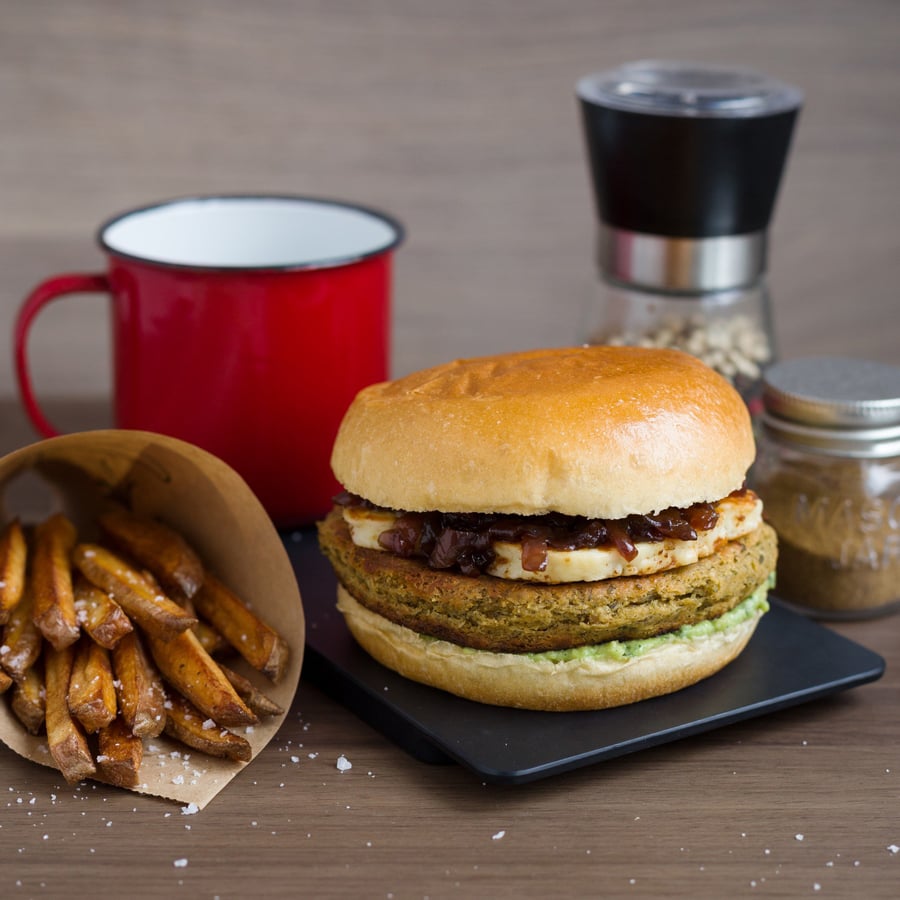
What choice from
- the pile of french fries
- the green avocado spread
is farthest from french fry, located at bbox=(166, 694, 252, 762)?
the green avocado spread

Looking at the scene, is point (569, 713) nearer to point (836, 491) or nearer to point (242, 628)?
point (242, 628)

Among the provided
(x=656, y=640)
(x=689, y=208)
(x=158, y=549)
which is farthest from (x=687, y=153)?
(x=158, y=549)

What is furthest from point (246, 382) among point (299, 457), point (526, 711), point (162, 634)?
point (526, 711)

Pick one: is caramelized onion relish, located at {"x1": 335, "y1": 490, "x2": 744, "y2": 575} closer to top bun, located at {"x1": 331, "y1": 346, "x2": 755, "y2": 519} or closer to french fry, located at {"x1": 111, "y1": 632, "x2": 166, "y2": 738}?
top bun, located at {"x1": 331, "y1": 346, "x2": 755, "y2": 519}

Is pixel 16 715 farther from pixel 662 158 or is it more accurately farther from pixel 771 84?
pixel 771 84

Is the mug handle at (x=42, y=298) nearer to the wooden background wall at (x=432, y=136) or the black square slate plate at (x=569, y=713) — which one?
the black square slate plate at (x=569, y=713)
